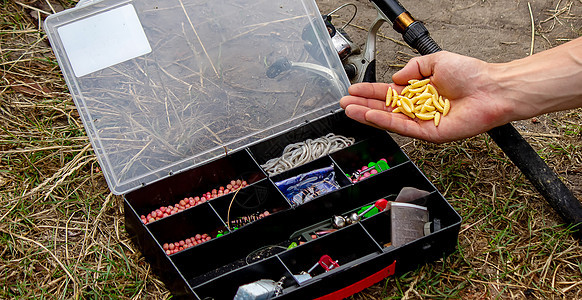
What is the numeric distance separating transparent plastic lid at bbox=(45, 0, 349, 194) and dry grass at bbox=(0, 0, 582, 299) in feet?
1.24

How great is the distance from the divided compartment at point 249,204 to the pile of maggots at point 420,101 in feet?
2.38

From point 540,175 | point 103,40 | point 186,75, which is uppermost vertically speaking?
point 103,40

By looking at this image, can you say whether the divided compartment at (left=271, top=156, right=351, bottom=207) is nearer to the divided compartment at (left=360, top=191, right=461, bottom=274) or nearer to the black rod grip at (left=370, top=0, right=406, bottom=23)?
the divided compartment at (left=360, top=191, right=461, bottom=274)

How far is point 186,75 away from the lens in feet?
9.53

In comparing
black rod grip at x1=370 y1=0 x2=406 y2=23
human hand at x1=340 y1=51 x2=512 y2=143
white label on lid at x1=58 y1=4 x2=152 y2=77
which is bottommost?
human hand at x1=340 y1=51 x2=512 y2=143

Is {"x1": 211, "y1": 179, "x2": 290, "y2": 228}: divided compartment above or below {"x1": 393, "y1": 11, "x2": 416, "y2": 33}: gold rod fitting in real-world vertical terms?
below

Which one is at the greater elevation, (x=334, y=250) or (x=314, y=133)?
(x=314, y=133)

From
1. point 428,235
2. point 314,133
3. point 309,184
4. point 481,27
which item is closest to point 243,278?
point 309,184

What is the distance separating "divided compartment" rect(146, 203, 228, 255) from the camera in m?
2.61

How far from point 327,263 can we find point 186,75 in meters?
1.20

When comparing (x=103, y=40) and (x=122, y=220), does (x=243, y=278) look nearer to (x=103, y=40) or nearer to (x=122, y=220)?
(x=122, y=220)

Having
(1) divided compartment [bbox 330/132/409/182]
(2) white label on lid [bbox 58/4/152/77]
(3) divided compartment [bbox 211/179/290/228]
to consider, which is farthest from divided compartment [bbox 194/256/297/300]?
(2) white label on lid [bbox 58/4/152/77]

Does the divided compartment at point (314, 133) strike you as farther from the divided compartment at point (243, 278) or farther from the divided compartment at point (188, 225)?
the divided compartment at point (243, 278)

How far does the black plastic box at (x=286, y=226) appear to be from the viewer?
7.73 feet
